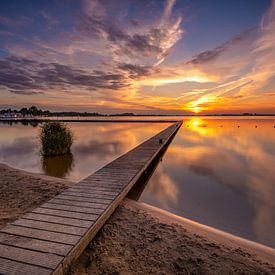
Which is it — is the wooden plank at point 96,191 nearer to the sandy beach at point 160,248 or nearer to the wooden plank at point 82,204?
the sandy beach at point 160,248

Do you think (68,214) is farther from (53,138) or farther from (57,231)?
(53,138)

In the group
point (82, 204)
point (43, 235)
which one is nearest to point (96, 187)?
point (82, 204)

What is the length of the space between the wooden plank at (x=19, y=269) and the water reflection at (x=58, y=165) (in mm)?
6899

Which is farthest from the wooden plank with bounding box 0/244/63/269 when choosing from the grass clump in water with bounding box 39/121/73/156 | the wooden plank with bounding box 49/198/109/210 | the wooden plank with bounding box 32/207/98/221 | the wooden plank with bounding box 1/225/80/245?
the grass clump in water with bounding box 39/121/73/156

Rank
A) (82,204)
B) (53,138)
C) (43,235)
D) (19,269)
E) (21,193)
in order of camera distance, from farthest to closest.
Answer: (53,138) < (21,193) < (82,204) < (43,235) < (19,269)

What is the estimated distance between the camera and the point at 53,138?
1241 cm

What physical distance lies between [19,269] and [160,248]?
2.18 meters

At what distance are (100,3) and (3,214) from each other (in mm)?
14039

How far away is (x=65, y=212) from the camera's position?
12.8 feet

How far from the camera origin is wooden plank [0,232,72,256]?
2.70 m

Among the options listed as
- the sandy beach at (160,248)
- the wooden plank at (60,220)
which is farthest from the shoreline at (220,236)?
the wooden plank at (60,220)

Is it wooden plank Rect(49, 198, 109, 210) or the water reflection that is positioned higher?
wooden plank Rect(49, 198, 109, 210)

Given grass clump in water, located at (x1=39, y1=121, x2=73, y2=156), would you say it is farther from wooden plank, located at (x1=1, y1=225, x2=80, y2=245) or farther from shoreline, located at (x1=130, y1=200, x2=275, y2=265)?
wooden plank, located at (x1=1, y1=225, x2=80, y2=245)

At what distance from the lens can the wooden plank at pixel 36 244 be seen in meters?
2.70
